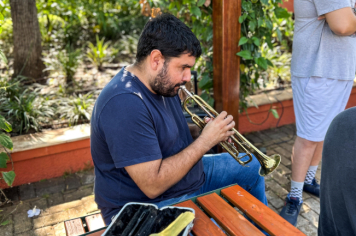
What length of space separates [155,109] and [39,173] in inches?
83.5

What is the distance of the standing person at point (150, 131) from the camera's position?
162cm

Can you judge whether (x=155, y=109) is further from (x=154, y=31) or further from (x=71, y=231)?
(x=71, y=231)

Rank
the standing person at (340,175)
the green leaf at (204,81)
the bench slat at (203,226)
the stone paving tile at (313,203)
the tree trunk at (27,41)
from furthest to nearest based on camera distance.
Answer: the tree trunk at (27,41), the green leaf at (204,81), the stone paving tile at (313,203), the bench slat at (203,226), the standing person at (340,175)

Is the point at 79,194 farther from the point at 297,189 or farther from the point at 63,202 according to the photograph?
the point at 297,189

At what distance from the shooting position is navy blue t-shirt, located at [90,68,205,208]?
1611 mm

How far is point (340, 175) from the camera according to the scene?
1363 millimetres

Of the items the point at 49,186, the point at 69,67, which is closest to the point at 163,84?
the point at 49,186

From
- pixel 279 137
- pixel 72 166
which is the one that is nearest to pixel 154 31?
pixel 72 166

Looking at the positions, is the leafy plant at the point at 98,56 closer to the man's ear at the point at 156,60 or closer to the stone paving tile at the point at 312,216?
the man's ear at the point at 156,60

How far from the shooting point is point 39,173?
3.38 m

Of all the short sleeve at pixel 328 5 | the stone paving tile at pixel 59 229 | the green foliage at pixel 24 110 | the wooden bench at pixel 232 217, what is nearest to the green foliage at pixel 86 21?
the green foliage at pixel 24 110

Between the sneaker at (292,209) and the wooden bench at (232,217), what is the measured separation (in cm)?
118

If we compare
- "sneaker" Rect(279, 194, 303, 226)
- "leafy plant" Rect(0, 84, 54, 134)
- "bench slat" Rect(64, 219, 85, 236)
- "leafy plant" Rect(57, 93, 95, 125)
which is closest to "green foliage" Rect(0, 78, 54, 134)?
"leafy plant" Rect(0, 84, 54, 134)

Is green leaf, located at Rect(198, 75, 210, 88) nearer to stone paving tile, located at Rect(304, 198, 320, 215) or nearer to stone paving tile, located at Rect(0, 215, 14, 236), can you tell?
stone paving tile, located at Rect(304, 198, 320, 215)
